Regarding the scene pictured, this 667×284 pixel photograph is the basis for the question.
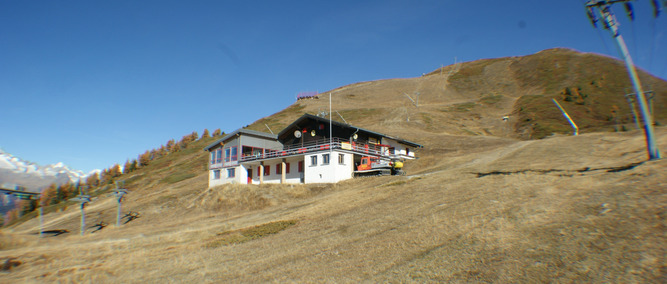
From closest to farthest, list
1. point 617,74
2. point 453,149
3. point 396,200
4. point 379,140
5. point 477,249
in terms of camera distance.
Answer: point 477,249, point 396,200, point 379,140, point 453,149, point 617,74

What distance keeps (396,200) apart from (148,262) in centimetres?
1436

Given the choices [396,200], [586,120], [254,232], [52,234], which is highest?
[586,120]

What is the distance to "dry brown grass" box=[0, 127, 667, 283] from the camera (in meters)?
9.44

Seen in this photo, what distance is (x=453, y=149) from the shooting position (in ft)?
181

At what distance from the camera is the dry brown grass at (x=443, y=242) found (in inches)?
372

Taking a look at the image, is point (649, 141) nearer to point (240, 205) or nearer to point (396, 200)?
point (396, 200)

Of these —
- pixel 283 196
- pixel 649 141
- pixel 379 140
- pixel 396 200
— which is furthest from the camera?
pixel 379 140

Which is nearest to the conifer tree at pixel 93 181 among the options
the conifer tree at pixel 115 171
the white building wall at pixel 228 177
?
the conifer tree at pixel 115 171

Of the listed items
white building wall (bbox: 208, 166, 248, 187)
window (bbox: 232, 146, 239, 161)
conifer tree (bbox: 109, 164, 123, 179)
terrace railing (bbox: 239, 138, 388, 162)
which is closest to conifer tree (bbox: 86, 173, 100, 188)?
conifer tree (bbox: 109, 164, 123, 179)

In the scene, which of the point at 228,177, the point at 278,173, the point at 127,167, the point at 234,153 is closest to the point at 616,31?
the point at 278,173

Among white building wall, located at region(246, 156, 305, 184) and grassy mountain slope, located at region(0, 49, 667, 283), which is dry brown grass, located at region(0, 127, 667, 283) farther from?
white building wall, located at region(246, 156, 305, 184)

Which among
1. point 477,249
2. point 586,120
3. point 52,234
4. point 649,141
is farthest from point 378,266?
point 586,120

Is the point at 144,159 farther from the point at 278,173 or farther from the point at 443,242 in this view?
the point at 443,242

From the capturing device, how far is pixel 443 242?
1259 centimetres
